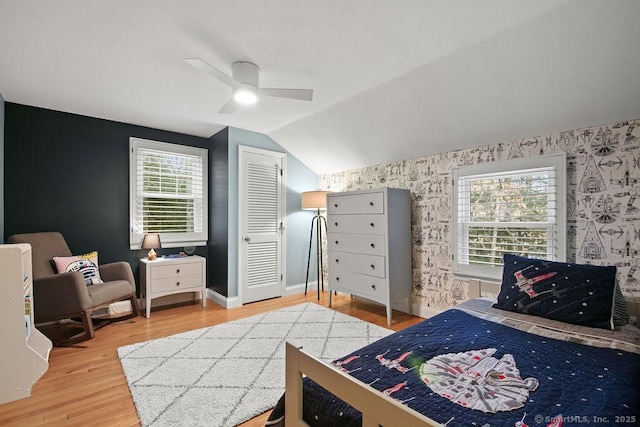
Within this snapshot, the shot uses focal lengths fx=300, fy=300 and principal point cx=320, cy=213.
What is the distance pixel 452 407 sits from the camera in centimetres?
104

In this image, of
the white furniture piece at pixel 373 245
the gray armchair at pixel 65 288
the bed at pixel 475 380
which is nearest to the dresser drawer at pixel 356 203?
the white furniture piece at pixel 373 245

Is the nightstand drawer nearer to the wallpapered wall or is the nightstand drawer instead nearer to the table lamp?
the table lamp

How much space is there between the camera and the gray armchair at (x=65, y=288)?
2.71 m

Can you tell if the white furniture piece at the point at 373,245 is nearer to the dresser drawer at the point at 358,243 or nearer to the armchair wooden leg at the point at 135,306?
the dresser drawer at the point at 358,243

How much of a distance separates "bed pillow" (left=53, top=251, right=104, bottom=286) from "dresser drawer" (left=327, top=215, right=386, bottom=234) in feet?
8.88

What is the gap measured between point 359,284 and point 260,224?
1.64 m

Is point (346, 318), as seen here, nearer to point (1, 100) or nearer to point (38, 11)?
point (38, 11)

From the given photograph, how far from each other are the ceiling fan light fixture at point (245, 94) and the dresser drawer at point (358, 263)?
7.05ft

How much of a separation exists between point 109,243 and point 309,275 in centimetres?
277

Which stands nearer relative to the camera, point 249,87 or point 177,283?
point 249,87

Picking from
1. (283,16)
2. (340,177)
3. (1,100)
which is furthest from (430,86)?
(1,100)

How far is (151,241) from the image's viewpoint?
3.79 meters

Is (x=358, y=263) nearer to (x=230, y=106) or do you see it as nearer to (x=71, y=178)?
(x=230, y=106)

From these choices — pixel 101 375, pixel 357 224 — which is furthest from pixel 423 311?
pixel 101 375
